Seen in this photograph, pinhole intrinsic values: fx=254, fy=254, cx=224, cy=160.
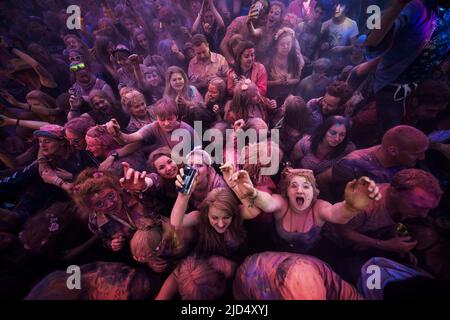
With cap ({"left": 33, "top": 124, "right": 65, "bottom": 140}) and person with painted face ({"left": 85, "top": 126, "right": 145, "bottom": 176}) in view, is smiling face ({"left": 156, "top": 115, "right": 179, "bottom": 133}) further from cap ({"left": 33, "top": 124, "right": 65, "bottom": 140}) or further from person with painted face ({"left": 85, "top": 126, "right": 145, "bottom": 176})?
cap ({"left": 33, "top": 124, "right": 65, "bottom": 140})

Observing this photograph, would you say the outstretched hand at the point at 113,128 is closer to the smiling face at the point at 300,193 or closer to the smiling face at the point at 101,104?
the smiling face at the point at 101,104

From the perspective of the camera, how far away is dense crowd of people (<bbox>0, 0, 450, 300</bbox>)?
2238 millimetres

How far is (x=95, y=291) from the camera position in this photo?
228 cm

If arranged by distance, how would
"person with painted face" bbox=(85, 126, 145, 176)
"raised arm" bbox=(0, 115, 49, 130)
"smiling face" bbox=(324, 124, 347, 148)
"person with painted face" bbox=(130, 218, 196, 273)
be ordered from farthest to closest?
"raised arm" bbox=(0, 115, 49, 130) < "person with painted face" bbox=(85, 126, 145, 176) < "smiling face" bbox=(324, 124, 347, 148) < "person with painted face" bbox=(130, 218, 196, 273)

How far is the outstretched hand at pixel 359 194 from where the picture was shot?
1.91m

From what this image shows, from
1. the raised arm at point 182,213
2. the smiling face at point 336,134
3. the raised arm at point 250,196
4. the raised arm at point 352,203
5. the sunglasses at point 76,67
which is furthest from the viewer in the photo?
the sunglasses at point 76,67

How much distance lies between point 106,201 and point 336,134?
7.32ft

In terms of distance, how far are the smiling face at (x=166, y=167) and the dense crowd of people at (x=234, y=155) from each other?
22mm

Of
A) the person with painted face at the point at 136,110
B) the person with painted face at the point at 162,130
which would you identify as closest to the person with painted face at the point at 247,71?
the person with painted face at the point at 162,130

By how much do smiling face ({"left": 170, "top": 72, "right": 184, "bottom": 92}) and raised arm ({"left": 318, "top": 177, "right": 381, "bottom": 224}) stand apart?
1.82 meters

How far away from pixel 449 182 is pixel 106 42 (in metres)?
3.83

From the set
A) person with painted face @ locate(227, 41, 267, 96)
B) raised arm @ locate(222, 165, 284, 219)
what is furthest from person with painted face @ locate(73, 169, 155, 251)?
person with painted face @ locate(227, 41, 267, 96)

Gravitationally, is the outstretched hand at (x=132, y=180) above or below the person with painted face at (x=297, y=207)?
above
